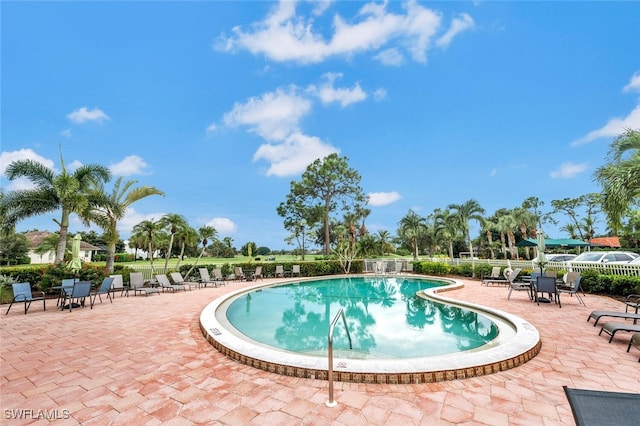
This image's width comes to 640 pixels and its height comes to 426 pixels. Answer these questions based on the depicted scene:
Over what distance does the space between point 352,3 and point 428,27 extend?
3.33m

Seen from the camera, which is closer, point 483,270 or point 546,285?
point 546,285

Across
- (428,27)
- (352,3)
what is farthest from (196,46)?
(428,27)

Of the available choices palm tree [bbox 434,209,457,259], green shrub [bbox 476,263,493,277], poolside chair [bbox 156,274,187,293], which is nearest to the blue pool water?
poolside chair [bbox 156,274,187,293]

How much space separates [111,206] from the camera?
13922 millimetres

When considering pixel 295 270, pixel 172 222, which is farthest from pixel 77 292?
pixel 295 270

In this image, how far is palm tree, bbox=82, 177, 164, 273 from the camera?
525 inches

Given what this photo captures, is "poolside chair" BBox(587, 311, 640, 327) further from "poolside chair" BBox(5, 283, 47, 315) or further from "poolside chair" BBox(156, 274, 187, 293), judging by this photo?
"poolside chair" BBox(156, 274, 187, 293)

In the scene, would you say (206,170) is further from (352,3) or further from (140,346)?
(140,346)

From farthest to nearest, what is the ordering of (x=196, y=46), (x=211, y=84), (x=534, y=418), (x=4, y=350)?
1. (x=211, y=84)
2. (x=196, y=46)
3. (x=4, y=350)
4. (x=534, y=418)

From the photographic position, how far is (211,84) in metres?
15.8

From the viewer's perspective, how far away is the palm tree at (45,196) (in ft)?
36.8

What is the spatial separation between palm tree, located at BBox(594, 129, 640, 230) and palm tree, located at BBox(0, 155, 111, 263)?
17811mm

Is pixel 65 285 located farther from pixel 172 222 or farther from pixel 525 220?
pixel 525 220

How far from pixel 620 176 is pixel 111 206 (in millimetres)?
19022
